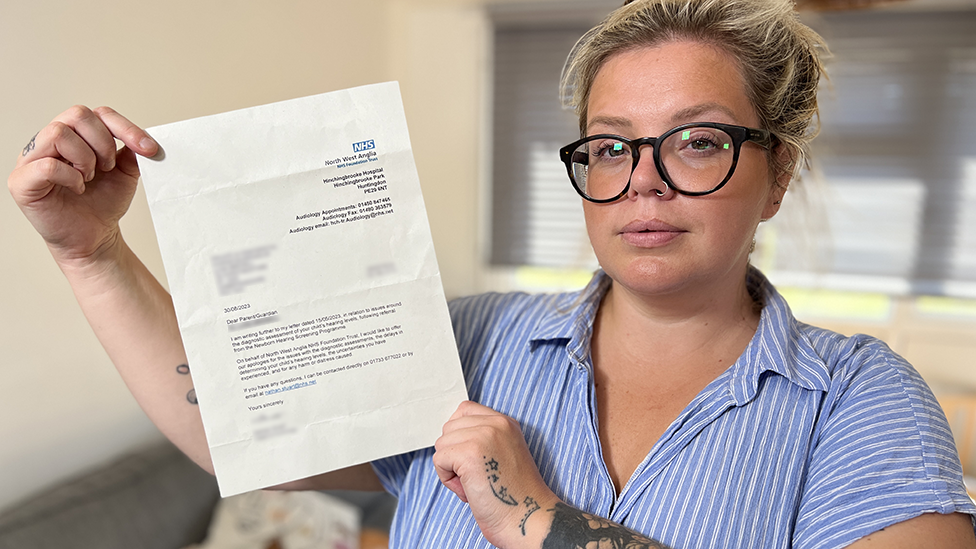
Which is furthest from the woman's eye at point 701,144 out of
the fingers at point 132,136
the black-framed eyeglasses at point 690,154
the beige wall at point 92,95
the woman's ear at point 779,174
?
the beige wall at point 92,95

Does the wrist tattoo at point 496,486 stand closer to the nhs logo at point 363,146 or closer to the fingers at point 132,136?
the nhs logo at point 363,146

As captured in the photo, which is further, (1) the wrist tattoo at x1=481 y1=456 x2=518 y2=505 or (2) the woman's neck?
(2) the woman's neck

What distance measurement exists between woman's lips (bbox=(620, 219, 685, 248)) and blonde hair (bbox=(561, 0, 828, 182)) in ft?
0.63

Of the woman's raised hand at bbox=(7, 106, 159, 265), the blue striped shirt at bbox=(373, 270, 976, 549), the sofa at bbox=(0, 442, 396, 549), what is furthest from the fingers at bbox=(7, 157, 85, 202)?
the sofa at bbox=(0, 442, 396, 549)

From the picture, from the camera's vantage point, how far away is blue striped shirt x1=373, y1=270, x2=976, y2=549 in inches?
26.2

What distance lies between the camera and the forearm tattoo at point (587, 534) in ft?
2.25

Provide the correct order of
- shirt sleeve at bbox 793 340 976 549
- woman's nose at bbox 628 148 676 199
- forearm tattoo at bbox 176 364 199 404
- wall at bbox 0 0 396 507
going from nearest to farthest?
1. shirt sleeve at bbox 793 340 976 549
2. woman's nose at bbox 628 148 676 199
3. forearm tattoo at bbox 176 364 199 404
4. wall at bbox 0 0 396 507

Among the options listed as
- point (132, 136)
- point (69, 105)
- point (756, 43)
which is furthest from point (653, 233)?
point (69, 105)

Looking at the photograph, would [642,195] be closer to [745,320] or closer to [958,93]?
[745,320]

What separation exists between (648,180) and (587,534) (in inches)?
15.6

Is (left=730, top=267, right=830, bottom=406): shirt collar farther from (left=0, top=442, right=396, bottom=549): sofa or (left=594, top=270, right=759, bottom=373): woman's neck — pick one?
(left=0, top=442, right=396, bottom=549): sofa

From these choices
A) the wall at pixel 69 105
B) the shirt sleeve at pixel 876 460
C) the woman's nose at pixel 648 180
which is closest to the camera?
the shirt sleeve at pixel 876 460

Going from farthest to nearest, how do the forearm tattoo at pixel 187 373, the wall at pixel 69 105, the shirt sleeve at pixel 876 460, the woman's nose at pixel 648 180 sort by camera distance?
the wall at pixel 69 105, the forearm tattoo at pixel 187 373, the woman's nose at pixel 648 180, the shirt sleeve at pixel 876 460

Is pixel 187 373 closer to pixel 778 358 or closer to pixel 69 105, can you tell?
pixel 778 358
